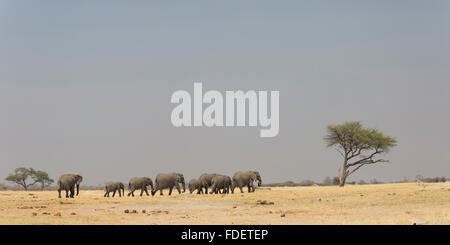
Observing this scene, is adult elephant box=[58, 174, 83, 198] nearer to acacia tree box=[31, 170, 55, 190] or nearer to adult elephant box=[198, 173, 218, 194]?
adult elephant box=[198, 173, 218, 194]

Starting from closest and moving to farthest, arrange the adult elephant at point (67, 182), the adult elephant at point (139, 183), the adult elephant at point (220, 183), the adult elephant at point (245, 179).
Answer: the adult elephant at point (67, 182) → the adult elephant at point (220, 183) → the adult elephant at point (245, 179) → the adult elephant at point (139, 183)

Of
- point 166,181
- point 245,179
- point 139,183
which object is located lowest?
point 139,183

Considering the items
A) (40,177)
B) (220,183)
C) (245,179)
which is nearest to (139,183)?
(220,183)

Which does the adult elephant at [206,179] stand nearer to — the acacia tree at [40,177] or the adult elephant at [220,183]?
the adult elephant at [220,183]

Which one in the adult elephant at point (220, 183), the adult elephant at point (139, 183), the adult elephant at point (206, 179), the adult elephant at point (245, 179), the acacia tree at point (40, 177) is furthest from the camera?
the acacia tree at point (40, 177)

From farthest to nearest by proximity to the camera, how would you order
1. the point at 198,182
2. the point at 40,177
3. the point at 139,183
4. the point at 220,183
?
the point at 40,177, the point at 139,183, the point at 198,182, the point at 220,183

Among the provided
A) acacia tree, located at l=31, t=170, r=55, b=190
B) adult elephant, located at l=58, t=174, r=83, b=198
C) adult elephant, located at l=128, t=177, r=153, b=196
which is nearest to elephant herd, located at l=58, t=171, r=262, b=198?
adult elephant, located at l=128, t=177, r=153, b=196

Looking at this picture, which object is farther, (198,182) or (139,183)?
(139,183)

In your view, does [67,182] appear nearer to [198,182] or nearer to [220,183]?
[198,182]

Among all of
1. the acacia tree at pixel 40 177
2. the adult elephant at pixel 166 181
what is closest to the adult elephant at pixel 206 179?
the adult elephant at pixel 166 181

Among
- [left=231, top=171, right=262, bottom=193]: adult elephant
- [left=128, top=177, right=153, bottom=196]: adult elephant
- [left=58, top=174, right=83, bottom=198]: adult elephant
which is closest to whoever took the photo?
[left=58, top=174, right=83, bottom=198]: adult elephant

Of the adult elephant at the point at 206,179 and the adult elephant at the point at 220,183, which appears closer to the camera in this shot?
the adult elephant at the point at 220,183
